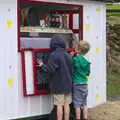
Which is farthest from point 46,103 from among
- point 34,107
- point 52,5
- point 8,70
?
point 52,5

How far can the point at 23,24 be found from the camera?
28.8 feet

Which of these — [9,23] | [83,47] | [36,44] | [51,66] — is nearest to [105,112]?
[83,47]

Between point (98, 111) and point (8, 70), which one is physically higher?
point (8, 70)

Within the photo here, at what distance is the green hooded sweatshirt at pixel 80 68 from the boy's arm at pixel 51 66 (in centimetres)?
43

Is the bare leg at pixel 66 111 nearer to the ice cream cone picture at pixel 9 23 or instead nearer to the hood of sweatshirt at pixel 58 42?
the hood of sweatshirt at pixel 58 42

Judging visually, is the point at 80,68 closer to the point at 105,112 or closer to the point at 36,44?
the point at 36,44

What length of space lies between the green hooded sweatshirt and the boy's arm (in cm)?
43

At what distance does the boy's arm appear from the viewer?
8.43m

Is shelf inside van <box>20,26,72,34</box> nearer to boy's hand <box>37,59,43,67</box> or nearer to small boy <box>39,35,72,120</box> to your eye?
small boy <box>39,35,72,120</box>

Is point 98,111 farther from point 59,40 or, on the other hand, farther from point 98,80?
point 59,40

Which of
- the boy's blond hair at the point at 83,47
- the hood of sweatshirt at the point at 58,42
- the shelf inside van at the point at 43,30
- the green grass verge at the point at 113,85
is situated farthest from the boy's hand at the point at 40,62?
the green grass verge at the point at 113,85

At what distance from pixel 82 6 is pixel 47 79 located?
1.54 m

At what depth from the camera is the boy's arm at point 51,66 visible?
332 inches

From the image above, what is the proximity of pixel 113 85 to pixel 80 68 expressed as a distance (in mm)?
6281
